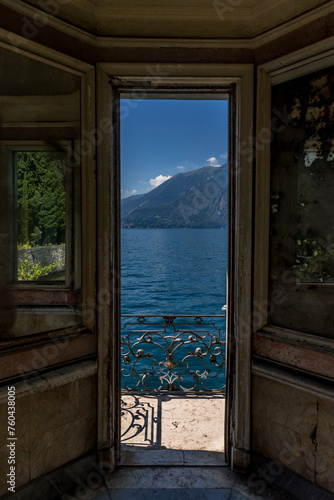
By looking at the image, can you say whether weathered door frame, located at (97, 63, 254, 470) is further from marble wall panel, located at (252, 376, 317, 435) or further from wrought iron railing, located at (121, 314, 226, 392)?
wrought iron railing, located at (121, 314, 226, 392)

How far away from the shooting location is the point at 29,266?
2.08 meters

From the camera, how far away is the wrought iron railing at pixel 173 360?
3656 mm

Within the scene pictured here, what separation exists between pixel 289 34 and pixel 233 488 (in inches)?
128

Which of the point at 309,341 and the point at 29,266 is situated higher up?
the point at 29,266

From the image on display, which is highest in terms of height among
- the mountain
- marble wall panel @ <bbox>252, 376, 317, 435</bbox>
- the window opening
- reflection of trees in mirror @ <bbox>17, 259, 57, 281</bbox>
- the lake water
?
the mountain

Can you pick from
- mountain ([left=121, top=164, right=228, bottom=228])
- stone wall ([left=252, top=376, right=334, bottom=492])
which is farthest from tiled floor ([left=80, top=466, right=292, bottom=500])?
mountain ([left=121, top=164, right=228, bottom=228])

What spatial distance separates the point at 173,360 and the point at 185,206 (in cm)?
13612

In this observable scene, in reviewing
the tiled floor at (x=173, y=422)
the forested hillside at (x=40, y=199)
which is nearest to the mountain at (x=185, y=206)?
the tiled floor at (x=173, y=422)

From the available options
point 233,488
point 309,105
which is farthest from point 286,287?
point 233,488

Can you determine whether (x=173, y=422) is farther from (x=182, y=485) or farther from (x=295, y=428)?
(x=295, y=428)

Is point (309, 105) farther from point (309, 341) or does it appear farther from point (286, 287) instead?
point (309, 341)

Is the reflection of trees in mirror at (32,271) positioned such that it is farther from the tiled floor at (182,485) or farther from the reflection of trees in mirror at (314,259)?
the reflection of trees in mirror at (314,259)

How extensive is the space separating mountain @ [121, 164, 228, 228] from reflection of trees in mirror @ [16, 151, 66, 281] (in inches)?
4990

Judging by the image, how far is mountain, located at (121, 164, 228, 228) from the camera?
137250 millimetres
